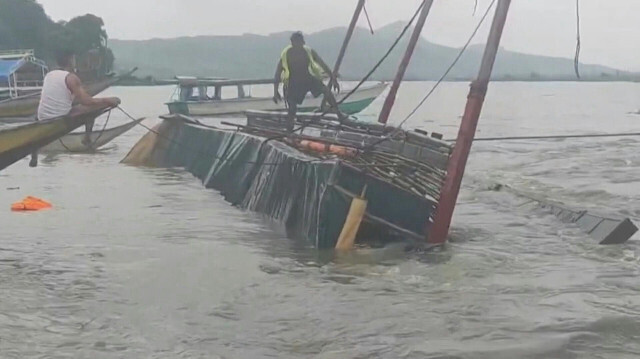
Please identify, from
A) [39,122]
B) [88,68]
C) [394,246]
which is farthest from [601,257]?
[88,68]

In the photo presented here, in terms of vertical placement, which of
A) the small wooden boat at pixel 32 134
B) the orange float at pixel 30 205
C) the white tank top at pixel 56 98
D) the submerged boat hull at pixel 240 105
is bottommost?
the orange float at pixel 30 205

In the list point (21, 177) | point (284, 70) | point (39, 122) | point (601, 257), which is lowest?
point (21, 177)

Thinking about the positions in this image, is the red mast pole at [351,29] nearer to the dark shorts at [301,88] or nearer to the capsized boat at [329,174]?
the capsized boat at [329,174]

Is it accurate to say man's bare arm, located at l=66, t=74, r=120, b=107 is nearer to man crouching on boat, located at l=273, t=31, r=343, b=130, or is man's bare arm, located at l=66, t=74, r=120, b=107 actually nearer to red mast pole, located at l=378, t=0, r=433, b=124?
man crouching on boat, located at l=273, t=31, r=343, b=130

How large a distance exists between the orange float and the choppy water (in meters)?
0.36

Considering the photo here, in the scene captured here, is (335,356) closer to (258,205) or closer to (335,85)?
(258,205)

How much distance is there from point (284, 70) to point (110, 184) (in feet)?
18.7

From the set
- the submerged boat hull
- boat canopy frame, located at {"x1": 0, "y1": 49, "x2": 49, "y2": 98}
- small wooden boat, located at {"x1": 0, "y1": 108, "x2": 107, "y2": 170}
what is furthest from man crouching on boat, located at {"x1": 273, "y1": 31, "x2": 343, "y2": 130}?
boat canopy frame, located at {"x1": 0, "y1": 49, "x2": 49, "y2": 98}

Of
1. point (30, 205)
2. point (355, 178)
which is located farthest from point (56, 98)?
point (355, 178)

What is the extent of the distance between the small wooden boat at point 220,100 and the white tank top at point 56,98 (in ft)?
90.6

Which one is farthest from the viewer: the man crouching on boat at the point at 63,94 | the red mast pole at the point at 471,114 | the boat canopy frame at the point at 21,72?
the boat canopy frame at the point at 21,72

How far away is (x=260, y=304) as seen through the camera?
7.71m

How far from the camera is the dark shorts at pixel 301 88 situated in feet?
44.3

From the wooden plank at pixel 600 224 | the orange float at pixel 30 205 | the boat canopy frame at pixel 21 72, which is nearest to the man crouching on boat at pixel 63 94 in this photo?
the orange float at pixel 30 205
